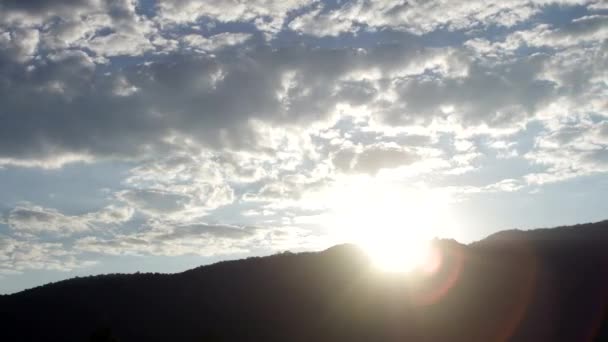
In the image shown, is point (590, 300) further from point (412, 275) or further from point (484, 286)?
point (412, 275)

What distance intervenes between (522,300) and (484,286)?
5.69 meters

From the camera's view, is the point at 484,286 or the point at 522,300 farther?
the point at 484,286

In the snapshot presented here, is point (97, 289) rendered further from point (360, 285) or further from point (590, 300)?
point (590, 300)

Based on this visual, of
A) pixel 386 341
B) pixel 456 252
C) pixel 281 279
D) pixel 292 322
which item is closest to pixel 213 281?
pixel 281 279

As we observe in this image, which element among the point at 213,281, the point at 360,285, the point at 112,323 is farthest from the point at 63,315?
the point at 360,285

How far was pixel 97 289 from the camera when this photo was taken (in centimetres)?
8175

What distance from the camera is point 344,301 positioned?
8012 centimetres

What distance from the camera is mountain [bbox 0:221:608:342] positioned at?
233 feet

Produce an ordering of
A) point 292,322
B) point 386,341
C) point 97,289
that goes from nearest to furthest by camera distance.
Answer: point 386,341
point 292,322
point 97,289

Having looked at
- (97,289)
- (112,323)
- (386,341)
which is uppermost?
(97,289)

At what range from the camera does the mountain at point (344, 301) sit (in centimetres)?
7106

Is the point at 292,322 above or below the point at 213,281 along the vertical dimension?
below

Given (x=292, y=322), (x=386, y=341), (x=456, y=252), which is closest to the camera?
(x=386, y=341)

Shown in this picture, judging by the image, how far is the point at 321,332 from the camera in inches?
2891
